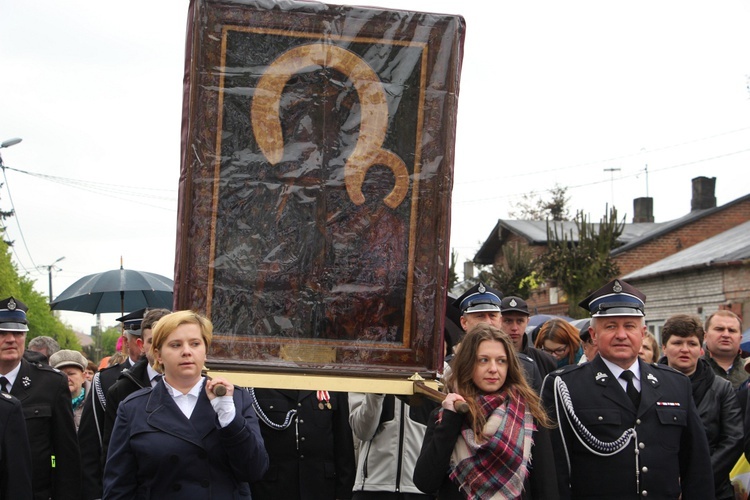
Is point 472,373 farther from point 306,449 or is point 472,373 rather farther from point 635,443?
point 306,449

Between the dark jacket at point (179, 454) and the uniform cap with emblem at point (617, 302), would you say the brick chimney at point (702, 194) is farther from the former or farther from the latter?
the dark jacket at point (179, 454)

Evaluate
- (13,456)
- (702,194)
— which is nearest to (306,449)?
(13,456)

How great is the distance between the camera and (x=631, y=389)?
4859mm

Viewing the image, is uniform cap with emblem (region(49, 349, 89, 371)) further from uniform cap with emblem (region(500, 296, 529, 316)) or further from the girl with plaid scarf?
the girl with plaid scarf

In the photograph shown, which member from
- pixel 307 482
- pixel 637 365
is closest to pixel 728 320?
pixel 637 365

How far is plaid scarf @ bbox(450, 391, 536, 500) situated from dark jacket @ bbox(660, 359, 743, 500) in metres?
2.05

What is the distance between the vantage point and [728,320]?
7172 millimetres

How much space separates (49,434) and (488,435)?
10.3ft

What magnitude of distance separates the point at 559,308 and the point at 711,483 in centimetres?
3222

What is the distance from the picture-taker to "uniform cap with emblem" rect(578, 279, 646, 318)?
4.87 metres

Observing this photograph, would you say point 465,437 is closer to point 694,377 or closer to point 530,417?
point 530,417

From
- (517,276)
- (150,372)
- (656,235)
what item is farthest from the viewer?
(656,235)

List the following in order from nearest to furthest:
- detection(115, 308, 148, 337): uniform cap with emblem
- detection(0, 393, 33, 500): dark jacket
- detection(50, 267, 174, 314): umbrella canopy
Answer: detection(0, 393, 33, 500): dark jacket < detection(115, 308, 148, 337): uniform cap with emblem < detection(50, 267, 174, 314): umbrella canopy

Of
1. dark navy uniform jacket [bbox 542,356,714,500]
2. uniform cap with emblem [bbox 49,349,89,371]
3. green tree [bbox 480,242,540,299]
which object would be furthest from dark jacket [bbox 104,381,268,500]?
green tree [bbox 480,242,540,299]
